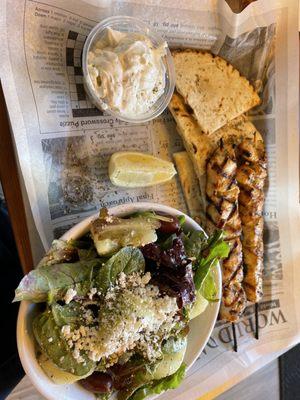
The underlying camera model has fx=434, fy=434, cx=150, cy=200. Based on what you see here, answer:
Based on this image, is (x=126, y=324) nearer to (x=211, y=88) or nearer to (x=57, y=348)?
(x=57, y=348)

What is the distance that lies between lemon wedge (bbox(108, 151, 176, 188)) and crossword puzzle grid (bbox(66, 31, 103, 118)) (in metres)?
0.14

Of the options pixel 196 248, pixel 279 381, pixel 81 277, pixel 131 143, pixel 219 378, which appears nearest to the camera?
pixel 81 277

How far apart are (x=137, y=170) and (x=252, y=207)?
394mm

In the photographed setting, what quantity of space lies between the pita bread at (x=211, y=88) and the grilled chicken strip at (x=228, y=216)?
0.32 feet

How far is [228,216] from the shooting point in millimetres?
1272

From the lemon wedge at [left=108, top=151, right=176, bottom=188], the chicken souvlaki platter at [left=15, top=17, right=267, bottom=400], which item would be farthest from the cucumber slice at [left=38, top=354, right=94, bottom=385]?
the lemon wedge at [left=108, top=151, right=176, bottom=188]

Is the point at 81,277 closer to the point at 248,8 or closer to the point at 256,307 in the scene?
the point at 256,307

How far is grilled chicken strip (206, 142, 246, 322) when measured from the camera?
4.11ft

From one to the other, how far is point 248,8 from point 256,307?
920 mm

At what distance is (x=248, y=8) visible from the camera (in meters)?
1.26


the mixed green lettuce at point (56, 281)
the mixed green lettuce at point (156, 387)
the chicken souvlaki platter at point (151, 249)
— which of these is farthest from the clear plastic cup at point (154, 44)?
the mixed green lettuce at point (156, 387)

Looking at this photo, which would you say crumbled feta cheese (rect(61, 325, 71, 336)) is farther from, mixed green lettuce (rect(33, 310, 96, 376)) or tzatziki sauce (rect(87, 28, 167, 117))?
tzatziki sauce (rect(87, 28, 167, 117))

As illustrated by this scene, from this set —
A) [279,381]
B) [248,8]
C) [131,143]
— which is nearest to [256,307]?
[279,381]

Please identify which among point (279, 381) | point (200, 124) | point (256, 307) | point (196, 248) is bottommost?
point (279, 381)
